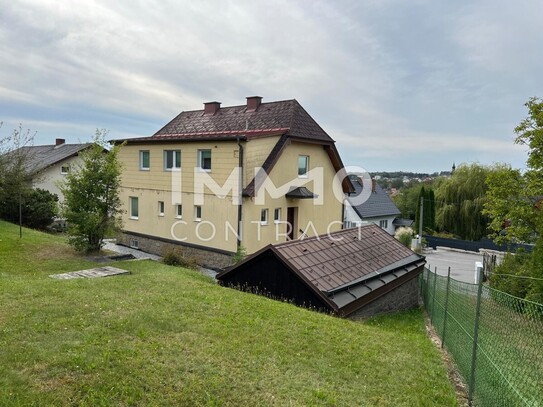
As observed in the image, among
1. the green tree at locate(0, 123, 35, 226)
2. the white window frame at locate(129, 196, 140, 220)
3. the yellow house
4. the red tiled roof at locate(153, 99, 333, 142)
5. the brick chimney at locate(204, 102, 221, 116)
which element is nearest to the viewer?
the yellow house

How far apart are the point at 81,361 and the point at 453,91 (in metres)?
19.6

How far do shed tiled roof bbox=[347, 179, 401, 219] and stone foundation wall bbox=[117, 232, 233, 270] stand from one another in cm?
2110

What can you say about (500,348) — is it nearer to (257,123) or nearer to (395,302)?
(395,302)

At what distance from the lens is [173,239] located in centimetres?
2014

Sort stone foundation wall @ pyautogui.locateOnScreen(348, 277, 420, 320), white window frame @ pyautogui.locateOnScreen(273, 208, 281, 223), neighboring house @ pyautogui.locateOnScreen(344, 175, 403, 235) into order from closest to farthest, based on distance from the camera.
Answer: stone foundation wall @ pyautogui.locateOnScreen(348, 277, 420, 320)
white window frame @ pyautogui.locateOnScreen(273, 208, 281, 223)
neighboring house @ pyautogui.locateOnScreen(344, 175, 403, 235)

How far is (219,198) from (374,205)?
26648mm

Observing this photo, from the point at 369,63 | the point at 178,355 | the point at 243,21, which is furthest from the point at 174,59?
the point at 178,355

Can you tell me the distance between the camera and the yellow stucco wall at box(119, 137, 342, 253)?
685 inches

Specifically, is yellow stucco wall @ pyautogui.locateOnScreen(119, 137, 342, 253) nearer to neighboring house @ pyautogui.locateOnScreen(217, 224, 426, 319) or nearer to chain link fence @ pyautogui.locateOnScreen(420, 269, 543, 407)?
neighboring house @ pyautogui.locateOnScreen(217, 224, 426, 319)

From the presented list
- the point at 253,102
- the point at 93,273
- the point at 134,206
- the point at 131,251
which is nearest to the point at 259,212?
the point at 253,102

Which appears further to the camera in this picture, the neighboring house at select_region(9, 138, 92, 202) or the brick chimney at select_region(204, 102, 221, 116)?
the neighboring house at select_region(9, 138, 92, 202)

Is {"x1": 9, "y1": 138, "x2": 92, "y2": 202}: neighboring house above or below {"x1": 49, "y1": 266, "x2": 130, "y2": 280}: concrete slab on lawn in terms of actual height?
above

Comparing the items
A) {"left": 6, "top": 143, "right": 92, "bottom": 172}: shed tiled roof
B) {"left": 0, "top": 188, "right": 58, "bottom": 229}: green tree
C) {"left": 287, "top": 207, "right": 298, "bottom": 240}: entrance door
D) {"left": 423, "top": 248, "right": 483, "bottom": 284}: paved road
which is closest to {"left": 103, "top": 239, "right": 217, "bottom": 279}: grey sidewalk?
{"left": 287, "top": 207, "right": 298, "bottom": 240}: entrance door

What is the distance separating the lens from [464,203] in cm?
3925
